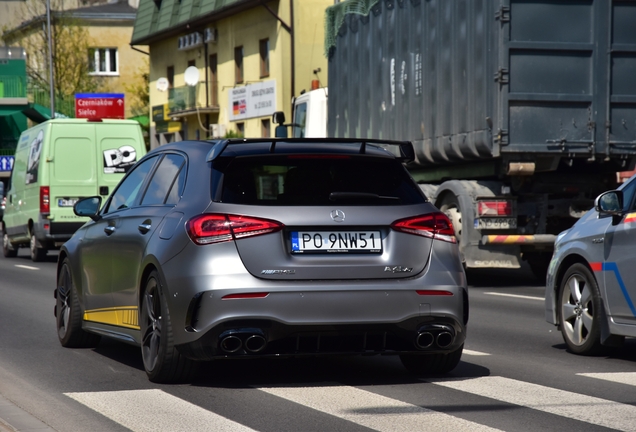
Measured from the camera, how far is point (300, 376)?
25.5ft

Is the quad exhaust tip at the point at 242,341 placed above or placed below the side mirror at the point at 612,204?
below

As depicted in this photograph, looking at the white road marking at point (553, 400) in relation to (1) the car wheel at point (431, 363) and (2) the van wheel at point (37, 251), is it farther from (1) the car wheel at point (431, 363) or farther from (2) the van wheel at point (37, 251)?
(2) the van wheel at point (37, 251)

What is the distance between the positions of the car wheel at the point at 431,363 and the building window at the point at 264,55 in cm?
3720

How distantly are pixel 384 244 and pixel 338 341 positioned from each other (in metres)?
0.62

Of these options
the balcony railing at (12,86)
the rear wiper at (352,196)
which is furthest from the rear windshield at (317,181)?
the balcony railing at (12,86)

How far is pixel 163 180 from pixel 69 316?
1.92 m

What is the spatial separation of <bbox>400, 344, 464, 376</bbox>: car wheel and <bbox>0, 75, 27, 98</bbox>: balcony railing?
51.7 meters

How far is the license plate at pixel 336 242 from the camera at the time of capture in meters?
7.04

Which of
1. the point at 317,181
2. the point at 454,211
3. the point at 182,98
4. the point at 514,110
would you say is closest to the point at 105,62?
the point at 182,98

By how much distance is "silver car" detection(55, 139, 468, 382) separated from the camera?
694cm

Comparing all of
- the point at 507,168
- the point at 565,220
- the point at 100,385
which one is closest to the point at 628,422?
the point at 100,385

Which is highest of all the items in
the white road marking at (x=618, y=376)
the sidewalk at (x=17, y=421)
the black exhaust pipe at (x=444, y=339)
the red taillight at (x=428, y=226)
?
the red taillight at (x=428, y=226)

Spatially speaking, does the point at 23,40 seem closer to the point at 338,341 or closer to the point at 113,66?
the point at 113,66

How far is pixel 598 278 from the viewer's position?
873 centimetres
